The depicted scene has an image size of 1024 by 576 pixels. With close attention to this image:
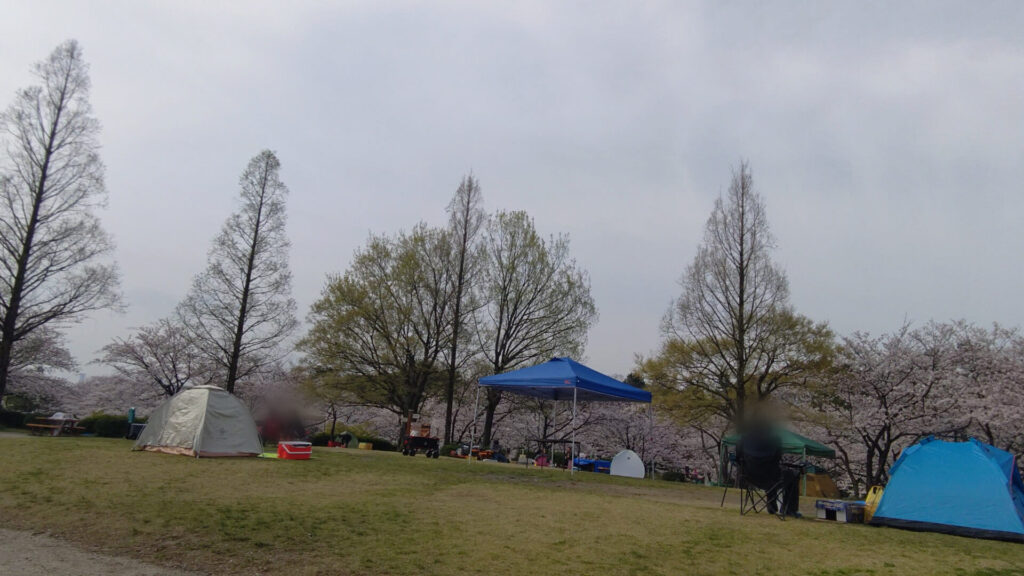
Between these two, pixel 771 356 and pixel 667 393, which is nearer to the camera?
pixel 771 356

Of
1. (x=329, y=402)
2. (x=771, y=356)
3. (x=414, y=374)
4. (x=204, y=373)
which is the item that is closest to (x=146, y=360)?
(x=204, y=373)

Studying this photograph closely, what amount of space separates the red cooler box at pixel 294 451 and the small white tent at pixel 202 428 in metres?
0.79

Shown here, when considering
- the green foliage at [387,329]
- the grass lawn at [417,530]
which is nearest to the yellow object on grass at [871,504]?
the grass lawn at [417,530]

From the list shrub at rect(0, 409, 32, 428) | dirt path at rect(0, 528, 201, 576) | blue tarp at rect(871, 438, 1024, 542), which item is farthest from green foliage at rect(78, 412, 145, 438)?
blue tarp at rect(871, 438, 1024, 542)

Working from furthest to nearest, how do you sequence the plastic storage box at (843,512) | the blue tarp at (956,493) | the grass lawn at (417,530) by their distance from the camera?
the plastic storage box at (843,512) < the blue tarp at (956,493) < the grass lawn at (417,530)

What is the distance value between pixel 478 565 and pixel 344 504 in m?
2.89

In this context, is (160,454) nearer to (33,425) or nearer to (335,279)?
(33,425)

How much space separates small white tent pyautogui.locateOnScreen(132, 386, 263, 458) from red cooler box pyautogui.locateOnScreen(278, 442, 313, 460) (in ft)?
2.60

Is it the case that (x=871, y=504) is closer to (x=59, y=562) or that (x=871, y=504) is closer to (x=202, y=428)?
(x=59, y=562)

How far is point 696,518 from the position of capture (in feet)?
24.4

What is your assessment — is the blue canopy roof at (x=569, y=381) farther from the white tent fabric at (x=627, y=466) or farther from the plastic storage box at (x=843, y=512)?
the plastic storage box at (x=843, y=512)

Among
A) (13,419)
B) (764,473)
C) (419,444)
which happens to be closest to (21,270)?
(13,419)

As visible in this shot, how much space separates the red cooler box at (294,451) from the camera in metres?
12.7

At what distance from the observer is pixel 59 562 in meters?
4.44
